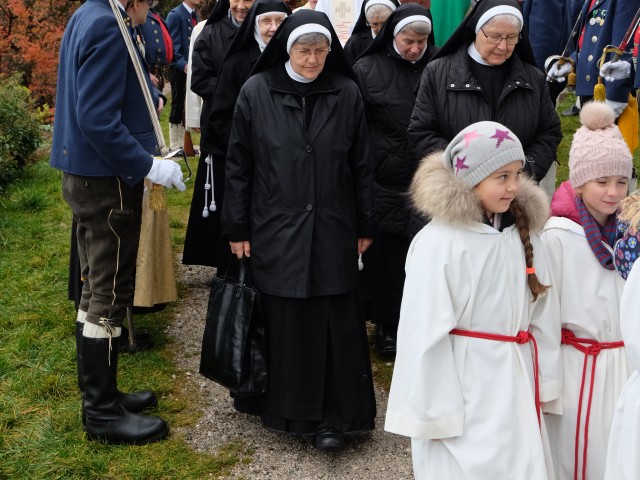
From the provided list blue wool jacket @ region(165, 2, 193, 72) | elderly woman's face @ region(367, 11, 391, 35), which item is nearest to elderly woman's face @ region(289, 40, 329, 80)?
elderly woman's face @ region(367, 11, 391, 35)

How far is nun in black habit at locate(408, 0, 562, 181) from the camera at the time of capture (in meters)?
4.47

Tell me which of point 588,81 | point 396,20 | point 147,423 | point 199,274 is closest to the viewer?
point 147,423

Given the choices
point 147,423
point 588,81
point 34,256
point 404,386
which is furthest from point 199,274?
point 404,386

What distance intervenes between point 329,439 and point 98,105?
6.27ft

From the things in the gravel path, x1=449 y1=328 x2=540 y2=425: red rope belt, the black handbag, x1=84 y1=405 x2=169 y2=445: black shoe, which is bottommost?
the gravel path

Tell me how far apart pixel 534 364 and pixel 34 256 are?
497cm

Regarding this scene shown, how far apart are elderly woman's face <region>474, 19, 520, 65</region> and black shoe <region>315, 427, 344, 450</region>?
2.06 meters

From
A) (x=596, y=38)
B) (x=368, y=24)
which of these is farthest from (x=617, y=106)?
(x=368, y=24)

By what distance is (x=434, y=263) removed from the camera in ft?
10.5

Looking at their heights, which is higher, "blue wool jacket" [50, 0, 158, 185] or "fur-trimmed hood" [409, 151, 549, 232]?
"blue wool jacket" [50, 0, 158, 185]

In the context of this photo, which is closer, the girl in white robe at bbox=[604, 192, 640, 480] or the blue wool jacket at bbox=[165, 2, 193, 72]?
the girl in white robe at bbox=[604, 192, 640, 480]

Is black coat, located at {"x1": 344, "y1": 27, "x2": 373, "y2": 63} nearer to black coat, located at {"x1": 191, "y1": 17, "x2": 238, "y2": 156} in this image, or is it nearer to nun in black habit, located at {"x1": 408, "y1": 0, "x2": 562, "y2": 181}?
black coat, located at {"x1": 191, "y1": 17, "x2": 238, "y2": 156}

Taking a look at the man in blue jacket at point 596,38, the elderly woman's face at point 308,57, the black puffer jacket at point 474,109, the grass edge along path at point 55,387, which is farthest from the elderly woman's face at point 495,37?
the grass edge along path at point 55,387

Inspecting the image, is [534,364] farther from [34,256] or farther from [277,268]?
[34,256]
